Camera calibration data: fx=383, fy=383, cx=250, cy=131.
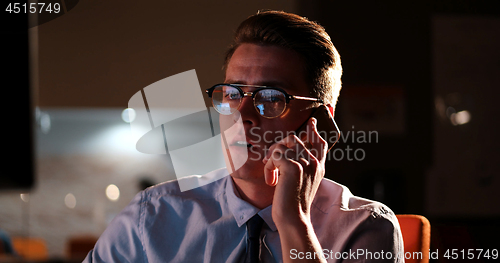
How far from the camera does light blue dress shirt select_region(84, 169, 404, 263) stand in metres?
1.11

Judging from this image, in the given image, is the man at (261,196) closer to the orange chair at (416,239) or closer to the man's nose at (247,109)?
the man's nose at (247,109)

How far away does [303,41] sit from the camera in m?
1.24

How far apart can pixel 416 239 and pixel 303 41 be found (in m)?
0.73

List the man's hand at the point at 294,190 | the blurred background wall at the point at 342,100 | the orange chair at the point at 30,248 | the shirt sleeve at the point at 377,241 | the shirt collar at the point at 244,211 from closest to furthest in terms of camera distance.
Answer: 1. the man's hand at the point at 294,190
2. the shirt sleeve at the point at 377,241
3. the shirt collar at the point at 244,211
4. the blurred background wall at the point at 342,100
5. the orange chair at the point at 30,248

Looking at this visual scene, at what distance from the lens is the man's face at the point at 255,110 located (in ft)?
3.78

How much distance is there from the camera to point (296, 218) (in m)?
0.98

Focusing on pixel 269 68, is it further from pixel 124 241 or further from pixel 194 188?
pixel 124 241

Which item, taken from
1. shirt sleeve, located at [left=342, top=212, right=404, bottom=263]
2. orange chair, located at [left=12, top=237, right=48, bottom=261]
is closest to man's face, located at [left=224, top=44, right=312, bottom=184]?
shirt sleeve, located at [left=342, top=212, right=404, bottom=263]

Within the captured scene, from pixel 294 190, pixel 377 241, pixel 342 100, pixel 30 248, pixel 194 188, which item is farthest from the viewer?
pixel 30 248

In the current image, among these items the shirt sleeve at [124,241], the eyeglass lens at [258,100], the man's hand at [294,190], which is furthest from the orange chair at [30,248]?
the man's hand at [294,190]

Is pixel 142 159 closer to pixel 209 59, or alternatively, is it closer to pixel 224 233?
pixel 209 59

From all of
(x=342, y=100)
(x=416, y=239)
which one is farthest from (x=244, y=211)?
(x=342, y=100)

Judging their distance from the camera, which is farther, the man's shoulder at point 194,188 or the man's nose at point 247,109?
the man's shoulder at point 194,188

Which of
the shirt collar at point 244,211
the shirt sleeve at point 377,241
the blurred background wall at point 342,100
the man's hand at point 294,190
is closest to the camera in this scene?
the man's hand at point 294,190
